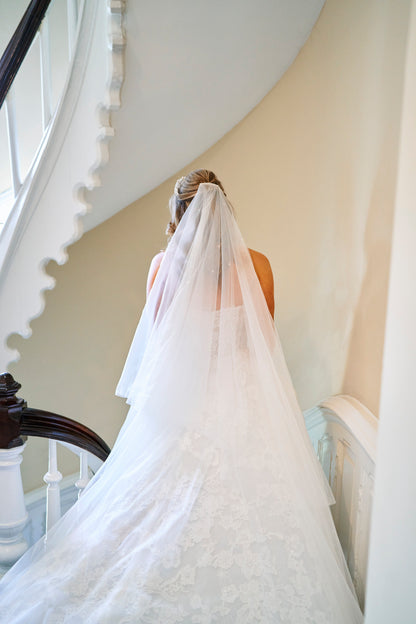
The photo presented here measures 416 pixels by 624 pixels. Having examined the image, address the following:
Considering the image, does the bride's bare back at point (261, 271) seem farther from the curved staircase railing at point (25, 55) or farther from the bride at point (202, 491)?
the curved staircase railing at point (25, 55)

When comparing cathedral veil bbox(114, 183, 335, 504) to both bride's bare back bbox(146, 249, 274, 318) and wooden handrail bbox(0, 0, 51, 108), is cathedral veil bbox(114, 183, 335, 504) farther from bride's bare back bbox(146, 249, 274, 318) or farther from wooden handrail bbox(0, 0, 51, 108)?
wooden handrail bbox(0, 0, 51, 108)

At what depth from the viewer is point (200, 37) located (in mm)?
2689

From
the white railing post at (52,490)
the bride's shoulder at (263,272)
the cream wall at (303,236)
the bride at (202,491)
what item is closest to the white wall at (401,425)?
the bride at (202,491)

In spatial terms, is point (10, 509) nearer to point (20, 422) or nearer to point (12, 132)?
point (20, 422)

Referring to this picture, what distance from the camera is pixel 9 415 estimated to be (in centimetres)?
159

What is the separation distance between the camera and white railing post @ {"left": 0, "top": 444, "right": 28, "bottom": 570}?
5.26ft

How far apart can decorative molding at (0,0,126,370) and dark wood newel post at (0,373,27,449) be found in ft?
5.06

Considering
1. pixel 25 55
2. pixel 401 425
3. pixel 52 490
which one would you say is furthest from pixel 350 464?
pixel 25 55

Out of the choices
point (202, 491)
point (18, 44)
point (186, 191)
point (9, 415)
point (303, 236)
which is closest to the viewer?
point (9, 415)

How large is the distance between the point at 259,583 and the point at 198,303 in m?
1.01

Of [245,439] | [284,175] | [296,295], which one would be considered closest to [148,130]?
[284,175]

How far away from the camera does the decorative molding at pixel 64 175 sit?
2654 millimetres

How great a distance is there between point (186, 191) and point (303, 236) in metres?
1.03

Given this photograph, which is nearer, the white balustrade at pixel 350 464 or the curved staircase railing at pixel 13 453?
the curved staircase railing at pixel 13 453
